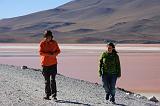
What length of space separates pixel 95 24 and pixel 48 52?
15074cm

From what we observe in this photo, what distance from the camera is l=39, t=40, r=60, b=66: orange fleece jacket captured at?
32.6ft

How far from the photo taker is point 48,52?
9.94 metres

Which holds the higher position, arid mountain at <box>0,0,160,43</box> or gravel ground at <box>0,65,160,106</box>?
arid mountain at <box>0,0,160,43</box>

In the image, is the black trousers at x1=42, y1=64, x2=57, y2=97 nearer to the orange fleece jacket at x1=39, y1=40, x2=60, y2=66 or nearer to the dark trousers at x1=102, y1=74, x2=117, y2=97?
the orange fleece jacket at x1=39, y1=40, x2=60, y2=66

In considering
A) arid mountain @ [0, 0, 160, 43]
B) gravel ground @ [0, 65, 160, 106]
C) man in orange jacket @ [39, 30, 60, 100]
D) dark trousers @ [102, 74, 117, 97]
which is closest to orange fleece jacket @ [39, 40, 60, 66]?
man in orange jacket @ [39, 30, 60, 100]

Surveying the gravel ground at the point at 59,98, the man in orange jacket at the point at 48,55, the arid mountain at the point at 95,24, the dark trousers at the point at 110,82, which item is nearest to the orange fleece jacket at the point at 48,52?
the man in orange jacket at the point at 48,55

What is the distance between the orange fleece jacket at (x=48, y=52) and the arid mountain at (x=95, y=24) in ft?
332

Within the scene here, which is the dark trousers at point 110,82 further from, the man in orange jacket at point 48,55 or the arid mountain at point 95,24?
the arid mountain at point 95,24

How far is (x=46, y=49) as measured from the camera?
9.95 m

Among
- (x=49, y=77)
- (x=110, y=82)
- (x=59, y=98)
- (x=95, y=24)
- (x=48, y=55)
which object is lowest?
(x=59, y=98)

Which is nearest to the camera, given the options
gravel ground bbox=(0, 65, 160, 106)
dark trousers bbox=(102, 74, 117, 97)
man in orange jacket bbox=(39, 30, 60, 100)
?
gravel ground bbox=(0, 65, 160, 106)

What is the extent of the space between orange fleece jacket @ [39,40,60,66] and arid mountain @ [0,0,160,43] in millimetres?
101161

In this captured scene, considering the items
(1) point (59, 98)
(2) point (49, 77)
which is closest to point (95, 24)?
(1) point (59, 98)

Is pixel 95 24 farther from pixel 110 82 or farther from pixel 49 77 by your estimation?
pixel 49 77
